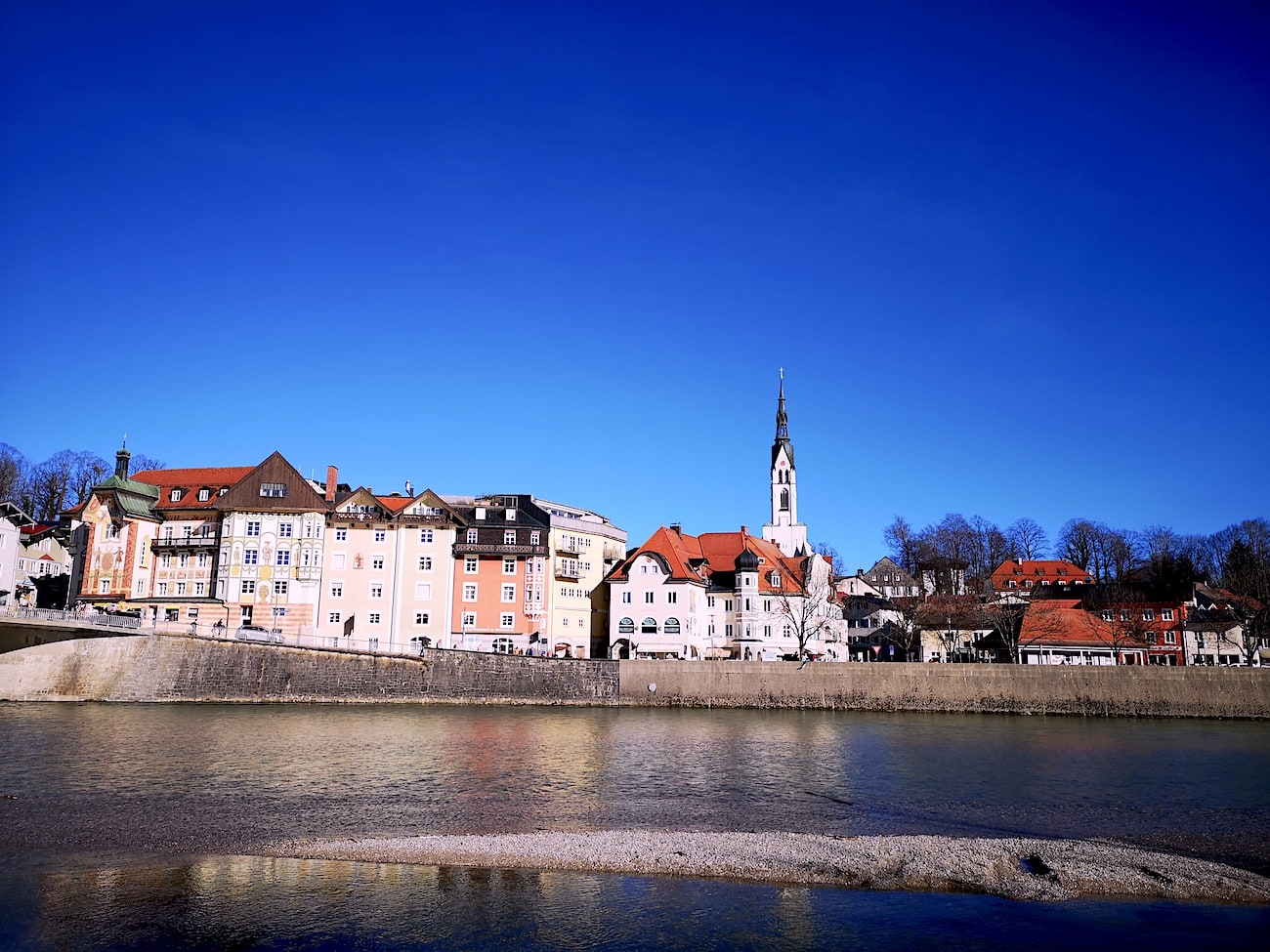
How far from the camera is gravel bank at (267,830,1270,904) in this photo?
71.9 feet

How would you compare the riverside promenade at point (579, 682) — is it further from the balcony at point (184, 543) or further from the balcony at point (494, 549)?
the balcony at point (184, 543)

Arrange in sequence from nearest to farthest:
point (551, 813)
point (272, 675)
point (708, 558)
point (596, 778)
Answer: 1. point (551, 813)
2. point (596, 778)
3. point (272, 675)
4. point (708, 558)

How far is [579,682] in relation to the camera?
2702 inches

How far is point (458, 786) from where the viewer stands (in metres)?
33.4

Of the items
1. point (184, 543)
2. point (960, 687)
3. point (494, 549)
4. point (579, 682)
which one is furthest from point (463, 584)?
point (960, 687)

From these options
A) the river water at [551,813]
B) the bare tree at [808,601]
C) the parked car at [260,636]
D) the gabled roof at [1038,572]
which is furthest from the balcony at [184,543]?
the gabled roof at [1038,572]

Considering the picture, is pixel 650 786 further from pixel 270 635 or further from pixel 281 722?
pixel 270 635

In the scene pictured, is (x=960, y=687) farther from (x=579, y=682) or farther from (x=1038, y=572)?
(x=1038, y=572)

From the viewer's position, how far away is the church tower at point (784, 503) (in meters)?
109

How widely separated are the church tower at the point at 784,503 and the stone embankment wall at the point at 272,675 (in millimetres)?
44372

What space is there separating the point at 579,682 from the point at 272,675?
20.8 metres

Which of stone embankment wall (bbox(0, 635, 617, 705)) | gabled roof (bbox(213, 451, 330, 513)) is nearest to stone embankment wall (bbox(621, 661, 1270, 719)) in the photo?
stone embankment wall (bbox(0, 635, 617, 705))

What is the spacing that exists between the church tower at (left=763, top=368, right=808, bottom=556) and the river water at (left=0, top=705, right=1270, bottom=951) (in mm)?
51325

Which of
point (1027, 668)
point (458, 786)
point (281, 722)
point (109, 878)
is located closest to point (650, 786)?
point (458, 786)
